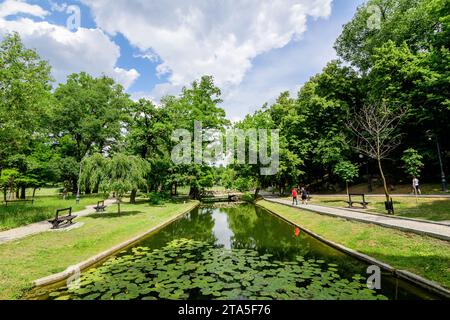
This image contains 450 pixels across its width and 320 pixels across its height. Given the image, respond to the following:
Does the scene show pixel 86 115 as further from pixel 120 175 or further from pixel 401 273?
pixel 401 273

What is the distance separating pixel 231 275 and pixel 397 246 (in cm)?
626

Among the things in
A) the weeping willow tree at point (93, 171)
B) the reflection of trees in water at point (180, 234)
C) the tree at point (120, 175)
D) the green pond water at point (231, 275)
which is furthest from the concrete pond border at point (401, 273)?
the weeping willow tree at point (93, 171)

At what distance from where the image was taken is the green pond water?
5.84 metres

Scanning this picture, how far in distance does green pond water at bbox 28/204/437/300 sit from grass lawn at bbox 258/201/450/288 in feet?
2.37

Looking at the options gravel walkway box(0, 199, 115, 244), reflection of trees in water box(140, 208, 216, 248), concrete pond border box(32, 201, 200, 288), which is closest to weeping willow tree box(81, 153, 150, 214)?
gravel walkway box(0, 199, 115, 244)

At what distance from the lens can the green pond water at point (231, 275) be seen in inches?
230

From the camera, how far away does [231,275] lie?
727 cm

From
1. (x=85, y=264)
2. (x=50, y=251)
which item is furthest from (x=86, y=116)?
(x=85, y=264)

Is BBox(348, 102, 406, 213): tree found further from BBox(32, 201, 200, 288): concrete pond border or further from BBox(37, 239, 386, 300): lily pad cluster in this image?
BBox(32, 201, 200, 288): concrete pond border

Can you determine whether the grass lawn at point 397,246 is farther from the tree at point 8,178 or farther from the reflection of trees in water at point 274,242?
the tree at point 8,178

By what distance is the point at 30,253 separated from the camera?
8820mm

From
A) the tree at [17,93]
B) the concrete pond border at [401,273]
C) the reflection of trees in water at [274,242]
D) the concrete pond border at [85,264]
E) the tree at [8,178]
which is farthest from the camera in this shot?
the tree at [8,178]

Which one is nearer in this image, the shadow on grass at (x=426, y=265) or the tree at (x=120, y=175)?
the shadow on grass at (x=426, y=265)

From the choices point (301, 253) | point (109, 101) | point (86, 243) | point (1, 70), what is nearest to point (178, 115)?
point (109, 101)
